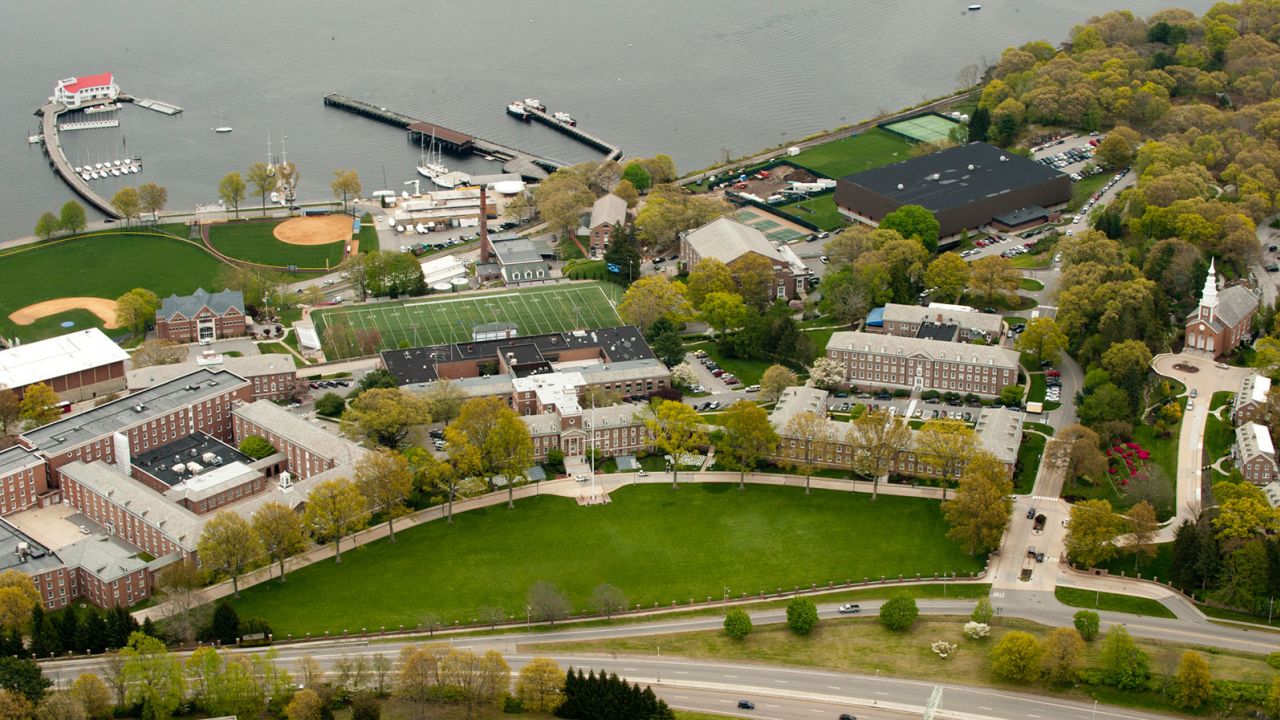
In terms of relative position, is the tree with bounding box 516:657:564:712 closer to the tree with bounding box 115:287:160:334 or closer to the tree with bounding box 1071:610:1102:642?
the tree with bounding box 1071:610:1102:642

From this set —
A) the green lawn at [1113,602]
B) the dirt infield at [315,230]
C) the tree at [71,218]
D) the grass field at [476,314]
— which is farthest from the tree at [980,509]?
the tree at [71,218]

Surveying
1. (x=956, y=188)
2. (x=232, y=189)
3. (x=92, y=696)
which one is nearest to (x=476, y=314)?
(x=232, y=189)

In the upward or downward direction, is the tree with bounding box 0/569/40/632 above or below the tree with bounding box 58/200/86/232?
below

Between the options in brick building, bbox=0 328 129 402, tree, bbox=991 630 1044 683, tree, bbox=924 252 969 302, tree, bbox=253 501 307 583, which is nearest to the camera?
tree, bbox=991 630 1044 683

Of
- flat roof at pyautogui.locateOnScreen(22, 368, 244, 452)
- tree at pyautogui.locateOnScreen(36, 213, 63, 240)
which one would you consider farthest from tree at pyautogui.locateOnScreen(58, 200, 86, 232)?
flat roof at pyautogui.locateOnScreen(22, 368, 244, 452)

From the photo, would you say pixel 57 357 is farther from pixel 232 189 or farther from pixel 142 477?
pixel 232 189

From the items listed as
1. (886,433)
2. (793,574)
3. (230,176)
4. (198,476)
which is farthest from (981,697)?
(230,176)

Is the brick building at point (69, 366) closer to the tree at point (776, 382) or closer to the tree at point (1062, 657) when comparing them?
the tree at point (776, 382)
